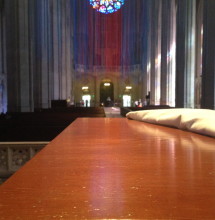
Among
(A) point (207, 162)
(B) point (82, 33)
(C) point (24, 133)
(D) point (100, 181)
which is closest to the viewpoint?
(D) point (100, 181)

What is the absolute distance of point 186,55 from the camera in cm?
1370

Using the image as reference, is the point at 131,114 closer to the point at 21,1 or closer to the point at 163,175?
the point at 163,175

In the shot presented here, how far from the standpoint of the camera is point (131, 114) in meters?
2.26

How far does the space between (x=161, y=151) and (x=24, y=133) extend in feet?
16.2

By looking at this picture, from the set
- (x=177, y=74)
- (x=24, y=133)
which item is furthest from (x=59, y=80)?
(x=24, y=133)

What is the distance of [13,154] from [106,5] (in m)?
31.5

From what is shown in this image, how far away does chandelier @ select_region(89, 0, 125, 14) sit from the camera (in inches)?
1284

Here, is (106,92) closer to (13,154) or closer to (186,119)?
(13,154)

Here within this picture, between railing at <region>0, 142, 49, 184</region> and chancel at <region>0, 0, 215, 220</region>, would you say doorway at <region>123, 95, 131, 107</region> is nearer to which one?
chancel at <region>0, 0, 215, 220</region>

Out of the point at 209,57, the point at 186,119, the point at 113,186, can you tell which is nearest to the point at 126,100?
the point at 209,57

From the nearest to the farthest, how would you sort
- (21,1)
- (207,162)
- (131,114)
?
(207,162), (131,114), (21,1)

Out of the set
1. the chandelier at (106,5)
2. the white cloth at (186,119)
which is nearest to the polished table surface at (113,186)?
the white cloth at (186,119)

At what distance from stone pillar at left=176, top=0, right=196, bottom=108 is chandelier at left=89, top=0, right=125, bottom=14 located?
1976 centimetres

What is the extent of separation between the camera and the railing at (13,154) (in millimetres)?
4074
